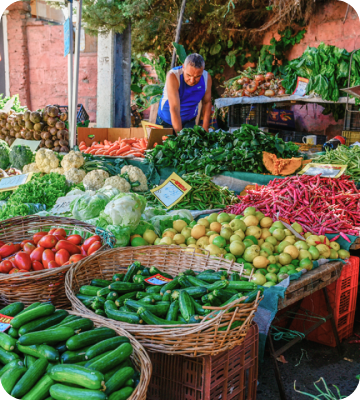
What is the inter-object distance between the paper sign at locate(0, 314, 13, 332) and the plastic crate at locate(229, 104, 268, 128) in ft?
23.0

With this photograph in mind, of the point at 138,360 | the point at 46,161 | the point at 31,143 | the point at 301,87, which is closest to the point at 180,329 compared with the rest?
the point at 138,360

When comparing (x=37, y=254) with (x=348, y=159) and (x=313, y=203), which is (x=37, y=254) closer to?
(x=313, y=203)

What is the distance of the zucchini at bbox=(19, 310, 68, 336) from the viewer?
4.70 ft

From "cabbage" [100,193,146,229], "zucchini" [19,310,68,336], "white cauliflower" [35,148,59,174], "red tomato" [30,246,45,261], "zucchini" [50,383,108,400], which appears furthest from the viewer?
"white cauliflower" [35,148,59,174]

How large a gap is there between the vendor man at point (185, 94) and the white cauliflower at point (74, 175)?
171cm

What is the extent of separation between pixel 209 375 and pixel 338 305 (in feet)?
5.48

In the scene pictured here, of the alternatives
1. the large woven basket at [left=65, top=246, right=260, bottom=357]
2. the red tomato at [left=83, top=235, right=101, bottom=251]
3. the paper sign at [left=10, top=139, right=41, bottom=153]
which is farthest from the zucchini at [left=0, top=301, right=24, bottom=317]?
the paper sign at [left=10, top=139, right=41, bottom=153]

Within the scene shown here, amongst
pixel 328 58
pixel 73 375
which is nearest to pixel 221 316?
pixel 73 375

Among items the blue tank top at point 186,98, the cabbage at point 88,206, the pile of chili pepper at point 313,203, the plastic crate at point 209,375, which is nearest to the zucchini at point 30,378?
the plastic crate at point 209,375

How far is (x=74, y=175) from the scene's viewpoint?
4.10 metres

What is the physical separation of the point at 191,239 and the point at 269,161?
185cm

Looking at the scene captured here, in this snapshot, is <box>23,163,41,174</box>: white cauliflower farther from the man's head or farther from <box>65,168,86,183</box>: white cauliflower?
the man's head

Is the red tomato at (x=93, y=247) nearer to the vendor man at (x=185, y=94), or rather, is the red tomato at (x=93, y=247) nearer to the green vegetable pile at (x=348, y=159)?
the green vegetable pile at (x=348, y=159)

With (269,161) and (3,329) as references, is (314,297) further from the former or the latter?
(3,329)
